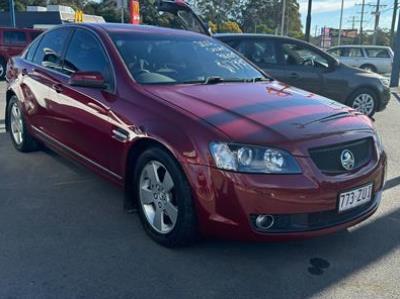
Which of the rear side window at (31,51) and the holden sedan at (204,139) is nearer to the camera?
the holden sedan at (204,139)

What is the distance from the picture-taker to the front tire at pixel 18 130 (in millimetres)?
5812

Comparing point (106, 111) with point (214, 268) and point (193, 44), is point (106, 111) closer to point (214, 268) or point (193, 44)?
point (193, 44)

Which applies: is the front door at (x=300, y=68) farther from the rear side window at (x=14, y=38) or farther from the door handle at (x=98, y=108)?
the rear side window at (x=14, y=38)

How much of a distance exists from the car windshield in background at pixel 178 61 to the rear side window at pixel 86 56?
0.17 meters

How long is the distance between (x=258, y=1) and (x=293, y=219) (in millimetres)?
78482

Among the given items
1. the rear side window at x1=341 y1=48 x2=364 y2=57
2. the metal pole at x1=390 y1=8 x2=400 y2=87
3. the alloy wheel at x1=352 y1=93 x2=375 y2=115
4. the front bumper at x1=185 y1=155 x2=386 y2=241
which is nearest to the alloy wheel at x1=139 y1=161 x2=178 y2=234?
the front bumper at x1=185 y1=155 x2=386 y2=241

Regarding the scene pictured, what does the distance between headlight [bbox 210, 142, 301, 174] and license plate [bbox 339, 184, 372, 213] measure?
0.43 metres

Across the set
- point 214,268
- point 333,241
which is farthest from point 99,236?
point 333,241

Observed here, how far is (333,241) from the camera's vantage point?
12.0 feet

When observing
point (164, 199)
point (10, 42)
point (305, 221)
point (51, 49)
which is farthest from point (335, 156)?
point (10, 42)

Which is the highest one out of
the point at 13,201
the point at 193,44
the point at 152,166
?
the point at 193,44

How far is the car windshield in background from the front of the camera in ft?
13.3

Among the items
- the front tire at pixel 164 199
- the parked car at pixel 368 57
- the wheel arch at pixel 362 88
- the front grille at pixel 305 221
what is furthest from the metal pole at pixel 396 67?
the front tire at pixel 164 199

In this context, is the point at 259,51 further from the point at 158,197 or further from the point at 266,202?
the point at 266,202
